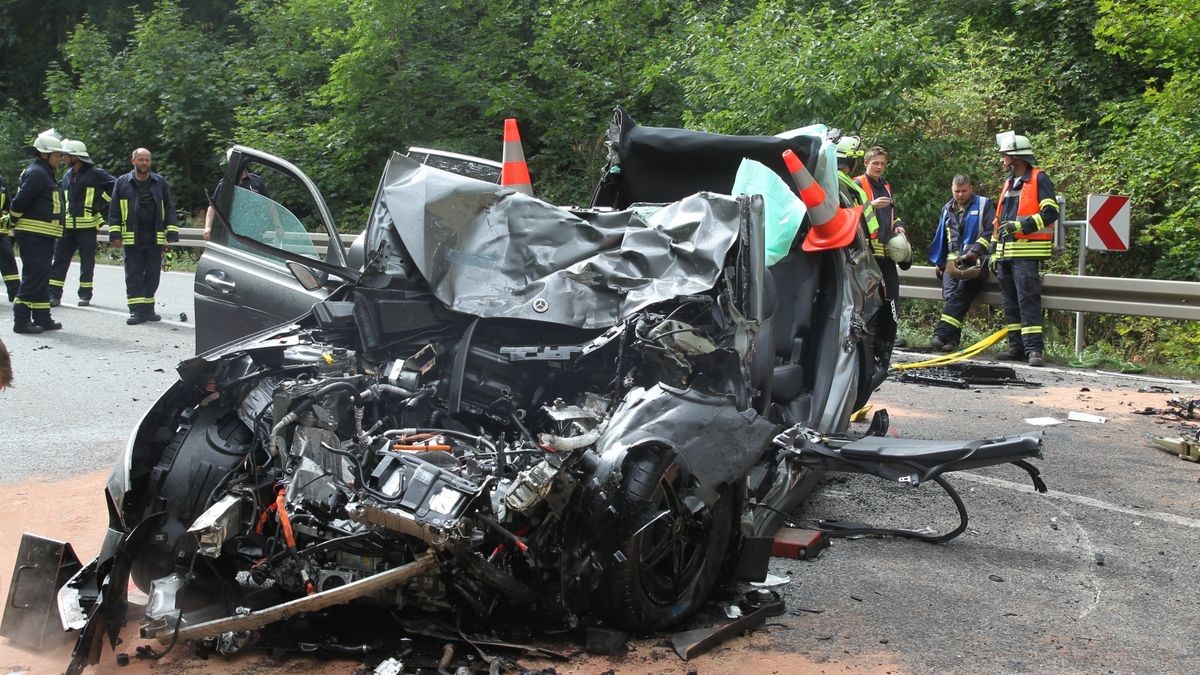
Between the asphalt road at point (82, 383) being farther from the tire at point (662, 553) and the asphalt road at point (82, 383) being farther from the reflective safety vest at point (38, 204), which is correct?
the tire at point (662, 553)

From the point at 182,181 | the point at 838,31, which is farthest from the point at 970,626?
the point at 182,181

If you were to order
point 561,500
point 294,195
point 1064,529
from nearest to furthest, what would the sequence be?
point 561,500
point 1064,529
point 294,195

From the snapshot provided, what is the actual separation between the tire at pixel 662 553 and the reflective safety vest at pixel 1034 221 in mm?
7373

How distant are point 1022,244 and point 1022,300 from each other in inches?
21.0

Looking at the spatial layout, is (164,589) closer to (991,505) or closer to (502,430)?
(502,430)

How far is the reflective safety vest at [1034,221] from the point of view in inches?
414

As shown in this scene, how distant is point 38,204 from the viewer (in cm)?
1221

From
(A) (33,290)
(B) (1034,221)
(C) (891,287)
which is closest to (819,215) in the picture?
(C) (891,287)

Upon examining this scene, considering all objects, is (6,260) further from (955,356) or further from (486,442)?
(486,442)

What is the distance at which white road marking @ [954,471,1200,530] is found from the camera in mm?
5566

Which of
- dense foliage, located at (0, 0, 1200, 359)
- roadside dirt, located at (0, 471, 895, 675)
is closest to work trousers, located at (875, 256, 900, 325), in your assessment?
roadside dirt, located at (0, 471, 895, 675)

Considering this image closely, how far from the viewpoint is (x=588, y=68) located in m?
17.9

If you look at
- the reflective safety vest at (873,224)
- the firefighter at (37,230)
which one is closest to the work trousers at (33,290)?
the firefighter at (37,230)

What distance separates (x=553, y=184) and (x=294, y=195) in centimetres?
1146
